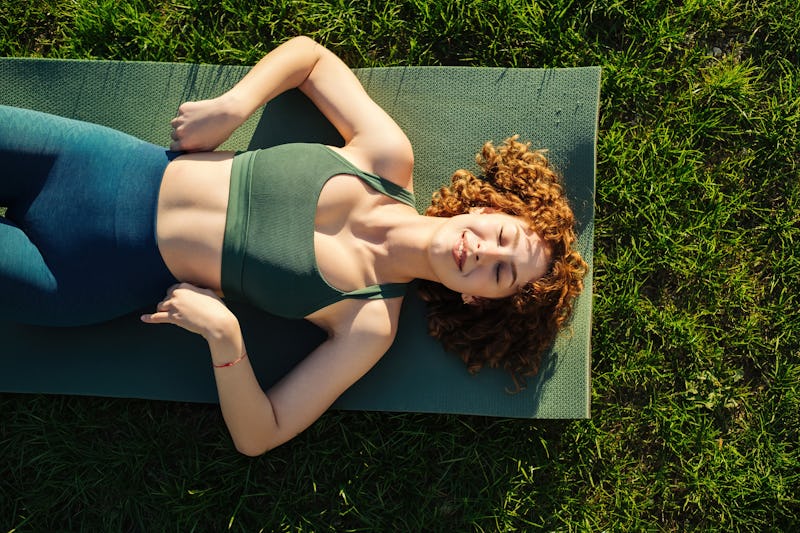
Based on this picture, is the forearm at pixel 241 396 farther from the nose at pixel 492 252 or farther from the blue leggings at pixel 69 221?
the nose at pixel 492 252

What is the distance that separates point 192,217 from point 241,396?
2.55 feet

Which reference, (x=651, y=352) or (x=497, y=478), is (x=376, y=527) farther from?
(x=651, y=352)

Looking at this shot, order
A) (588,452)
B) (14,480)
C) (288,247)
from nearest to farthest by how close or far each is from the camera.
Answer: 1. (288,247)
2. (14,480)
3. (588,452)

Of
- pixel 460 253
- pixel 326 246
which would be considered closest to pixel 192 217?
pixel 326 246

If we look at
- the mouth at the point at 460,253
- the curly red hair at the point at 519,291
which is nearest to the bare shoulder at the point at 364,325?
the curly red hair at the point at 519,291

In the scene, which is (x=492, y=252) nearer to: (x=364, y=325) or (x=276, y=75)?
(x=364, y=325)

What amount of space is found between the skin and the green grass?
0.51 meters

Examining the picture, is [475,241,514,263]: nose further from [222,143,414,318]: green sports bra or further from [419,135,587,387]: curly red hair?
[222,143,414,318]: green sports bra

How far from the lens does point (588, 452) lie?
3289 millimetres

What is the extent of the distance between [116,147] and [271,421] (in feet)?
4.40

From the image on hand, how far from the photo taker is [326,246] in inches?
105

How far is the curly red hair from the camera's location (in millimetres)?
2742

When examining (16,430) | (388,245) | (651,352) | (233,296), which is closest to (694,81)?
(651,352)

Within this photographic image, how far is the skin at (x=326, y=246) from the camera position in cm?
254
